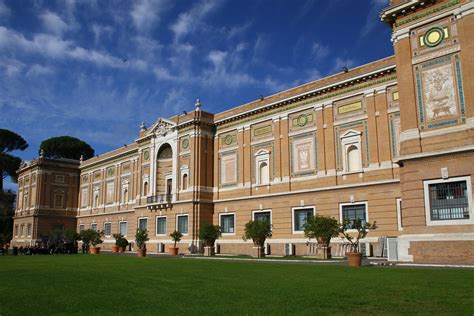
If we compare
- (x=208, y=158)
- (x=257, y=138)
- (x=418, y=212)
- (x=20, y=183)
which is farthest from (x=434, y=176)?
(x=20, y=183)

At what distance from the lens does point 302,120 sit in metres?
31.8

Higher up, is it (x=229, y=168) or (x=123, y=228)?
(x=229, y=168)

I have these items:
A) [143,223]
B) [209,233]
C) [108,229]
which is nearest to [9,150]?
[108,229]

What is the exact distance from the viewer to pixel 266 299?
28.6 ft

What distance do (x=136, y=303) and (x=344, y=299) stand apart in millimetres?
4058

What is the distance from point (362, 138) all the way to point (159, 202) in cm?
2030

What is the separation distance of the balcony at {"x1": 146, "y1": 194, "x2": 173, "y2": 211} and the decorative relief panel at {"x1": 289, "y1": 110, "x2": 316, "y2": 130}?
13810 mm

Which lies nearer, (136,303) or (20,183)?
(136,303)

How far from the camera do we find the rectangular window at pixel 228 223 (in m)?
36.1

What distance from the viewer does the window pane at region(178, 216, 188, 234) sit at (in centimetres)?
3778

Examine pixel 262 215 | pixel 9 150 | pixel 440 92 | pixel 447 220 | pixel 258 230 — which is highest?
pixel 9 150

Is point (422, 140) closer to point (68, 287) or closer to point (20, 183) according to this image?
point (68, 287)

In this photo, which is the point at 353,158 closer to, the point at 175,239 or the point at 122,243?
the point at 175,239

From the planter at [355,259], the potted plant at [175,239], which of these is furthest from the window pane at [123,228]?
the planter at [355,259]
